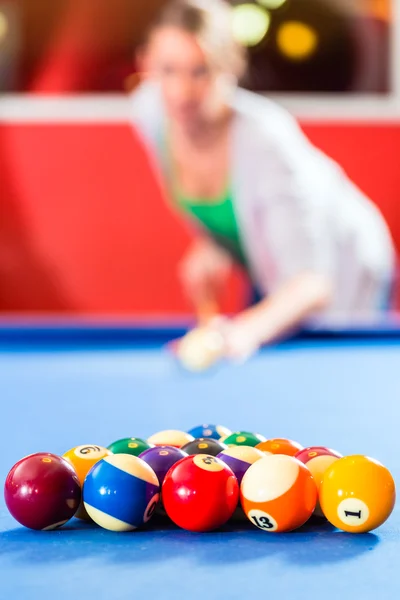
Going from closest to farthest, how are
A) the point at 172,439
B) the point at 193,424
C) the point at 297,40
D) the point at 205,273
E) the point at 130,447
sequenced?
the point at 130,447, the point at 172,439, the point at 193,424, the point at 297,40, the point at 205,273

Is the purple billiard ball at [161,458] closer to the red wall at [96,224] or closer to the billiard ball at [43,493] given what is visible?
the billiard ball at [43,493]

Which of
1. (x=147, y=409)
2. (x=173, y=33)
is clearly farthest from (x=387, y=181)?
(x=147, y=409)

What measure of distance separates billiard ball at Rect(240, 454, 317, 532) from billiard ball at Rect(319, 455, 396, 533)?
39 mm

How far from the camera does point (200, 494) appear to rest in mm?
1582

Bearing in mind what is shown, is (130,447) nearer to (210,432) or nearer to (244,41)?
(210,432)

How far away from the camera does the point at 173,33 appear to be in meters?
4.88

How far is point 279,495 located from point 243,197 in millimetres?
3573

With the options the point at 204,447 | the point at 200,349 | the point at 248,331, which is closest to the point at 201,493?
the point at 204,447

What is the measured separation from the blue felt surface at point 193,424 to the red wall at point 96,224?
1.72 m

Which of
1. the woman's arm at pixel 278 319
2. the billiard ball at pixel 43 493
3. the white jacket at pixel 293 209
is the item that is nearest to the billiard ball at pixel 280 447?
the billiard ball at pixel 43 493

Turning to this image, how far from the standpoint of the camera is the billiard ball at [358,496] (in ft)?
5.17

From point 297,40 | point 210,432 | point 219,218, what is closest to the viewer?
point 210,432

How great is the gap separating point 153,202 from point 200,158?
77 cm

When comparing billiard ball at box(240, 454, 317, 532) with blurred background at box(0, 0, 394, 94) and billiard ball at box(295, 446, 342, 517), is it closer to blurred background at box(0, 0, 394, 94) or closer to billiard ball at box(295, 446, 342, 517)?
billiard ball at box(295, 446, 342, 517)
